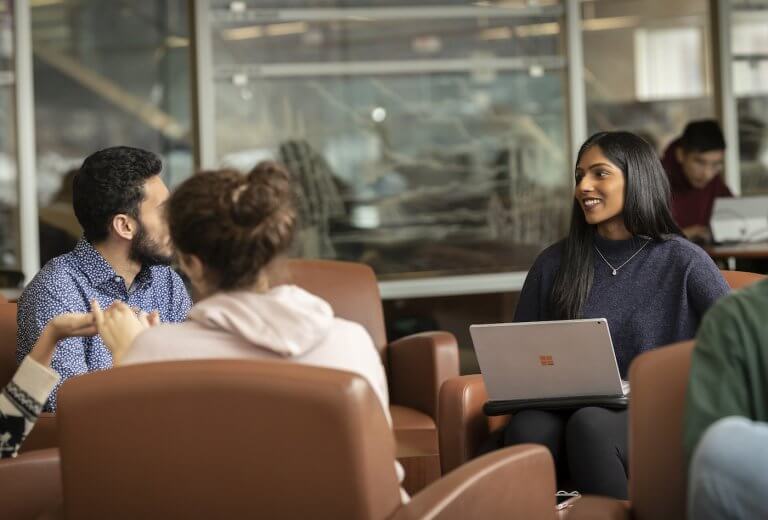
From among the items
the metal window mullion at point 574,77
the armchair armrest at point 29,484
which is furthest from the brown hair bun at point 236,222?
the metal window mullion at point 574,77

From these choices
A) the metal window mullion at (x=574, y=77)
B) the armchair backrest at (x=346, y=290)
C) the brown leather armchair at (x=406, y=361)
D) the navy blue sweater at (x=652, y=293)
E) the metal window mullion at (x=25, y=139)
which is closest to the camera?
the navy blue sweater at (x=652, y=293)

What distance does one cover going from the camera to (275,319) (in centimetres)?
206

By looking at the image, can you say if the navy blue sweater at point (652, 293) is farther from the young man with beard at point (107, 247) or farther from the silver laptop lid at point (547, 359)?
the young man with beard at point (107, 247)

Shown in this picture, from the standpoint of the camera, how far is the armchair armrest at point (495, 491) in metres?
2.03

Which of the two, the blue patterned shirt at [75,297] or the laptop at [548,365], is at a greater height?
the blue patterned shirt at [75,297]

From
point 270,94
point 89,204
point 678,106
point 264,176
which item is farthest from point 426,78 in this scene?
point 264,176

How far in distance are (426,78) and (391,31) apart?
13.5 inches

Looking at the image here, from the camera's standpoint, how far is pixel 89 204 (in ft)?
10.8

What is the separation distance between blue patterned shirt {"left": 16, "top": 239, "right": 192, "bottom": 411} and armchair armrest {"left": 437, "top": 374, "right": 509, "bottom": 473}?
2.88 feet

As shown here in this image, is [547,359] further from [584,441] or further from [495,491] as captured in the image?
[495,491]

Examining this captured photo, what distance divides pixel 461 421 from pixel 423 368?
94 cm

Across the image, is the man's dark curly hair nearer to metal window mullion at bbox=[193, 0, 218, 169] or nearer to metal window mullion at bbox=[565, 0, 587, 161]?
metal window mullion at bbox=[193, 0, 218, 169]

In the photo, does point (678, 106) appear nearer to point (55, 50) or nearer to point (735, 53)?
point (735, 53)

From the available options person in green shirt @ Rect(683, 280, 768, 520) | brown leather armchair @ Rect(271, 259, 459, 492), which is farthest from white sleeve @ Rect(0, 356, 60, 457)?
brown leather armchair @ Rect(271, 259, 459, 492)
